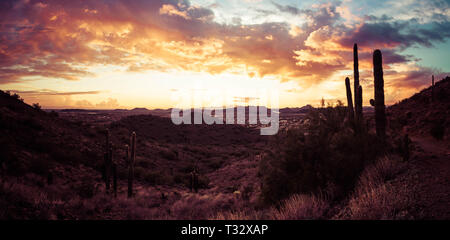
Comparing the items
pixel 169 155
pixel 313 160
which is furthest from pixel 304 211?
pixel 169 155

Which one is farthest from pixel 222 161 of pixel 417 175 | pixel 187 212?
pixel 417 175

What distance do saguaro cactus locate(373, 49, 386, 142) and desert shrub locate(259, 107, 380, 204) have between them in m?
2.12

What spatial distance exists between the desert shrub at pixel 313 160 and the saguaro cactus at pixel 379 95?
212cm

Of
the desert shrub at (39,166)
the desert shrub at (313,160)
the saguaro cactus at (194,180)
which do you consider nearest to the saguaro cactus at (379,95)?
the desert shrub at (313,160)

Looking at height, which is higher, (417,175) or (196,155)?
(417,175)

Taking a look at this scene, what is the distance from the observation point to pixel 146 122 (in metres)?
70.6

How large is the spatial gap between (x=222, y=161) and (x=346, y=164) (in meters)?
33.2

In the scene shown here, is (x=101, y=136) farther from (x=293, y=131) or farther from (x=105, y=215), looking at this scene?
(x=293, y=131)

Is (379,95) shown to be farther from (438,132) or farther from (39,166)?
Result: (39,166)

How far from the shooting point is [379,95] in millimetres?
13383

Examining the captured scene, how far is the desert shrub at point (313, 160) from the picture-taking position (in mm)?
8570

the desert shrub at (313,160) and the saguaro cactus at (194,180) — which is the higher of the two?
the desert shrub at (313,160)

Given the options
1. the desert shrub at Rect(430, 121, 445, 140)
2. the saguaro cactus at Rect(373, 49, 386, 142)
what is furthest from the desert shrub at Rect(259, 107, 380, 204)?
the desert shrub at Rect(430, 121, 445, 140)

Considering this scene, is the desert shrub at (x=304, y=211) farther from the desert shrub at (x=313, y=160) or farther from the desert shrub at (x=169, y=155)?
the desert shrub at (x=169, y=155)
